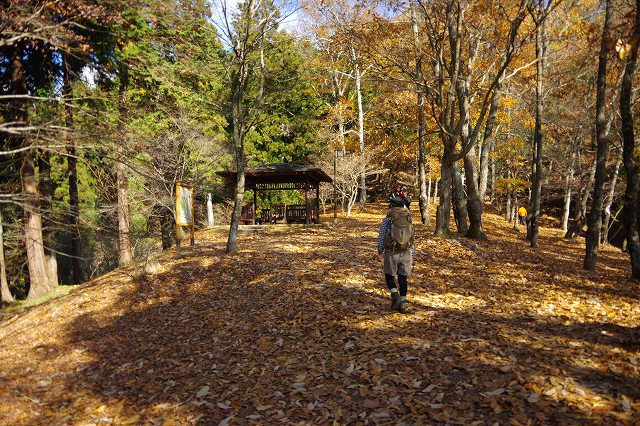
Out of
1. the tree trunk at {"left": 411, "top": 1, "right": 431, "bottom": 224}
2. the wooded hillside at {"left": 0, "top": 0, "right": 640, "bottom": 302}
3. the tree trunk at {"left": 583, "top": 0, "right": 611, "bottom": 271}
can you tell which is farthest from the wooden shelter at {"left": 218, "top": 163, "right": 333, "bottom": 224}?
the tree trunk at {"left": 583, "top": 0, "right": 611, "bottom": 271}

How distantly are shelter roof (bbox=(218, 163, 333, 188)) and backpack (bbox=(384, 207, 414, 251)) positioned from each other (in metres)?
12.0

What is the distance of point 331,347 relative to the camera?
5.38 m

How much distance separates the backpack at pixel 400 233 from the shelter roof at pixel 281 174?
12.0 meters

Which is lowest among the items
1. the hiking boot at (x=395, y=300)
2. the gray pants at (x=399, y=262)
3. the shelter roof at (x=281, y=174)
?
the hiking boot at (x=395, y=300)

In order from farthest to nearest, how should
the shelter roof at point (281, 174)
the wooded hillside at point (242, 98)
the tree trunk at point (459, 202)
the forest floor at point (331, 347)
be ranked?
the shelter roof at point (281, 174)
the tree trunk at point (459, 202)
the wooded hillside at point (242, 98)
the forest floor at point (331, 347)

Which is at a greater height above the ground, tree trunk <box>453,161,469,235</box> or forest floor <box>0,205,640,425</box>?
tree trunk <box>453,161,469,235</box>

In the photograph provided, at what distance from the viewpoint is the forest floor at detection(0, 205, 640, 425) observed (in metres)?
3.94

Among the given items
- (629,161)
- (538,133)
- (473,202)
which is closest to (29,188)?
(473,202)

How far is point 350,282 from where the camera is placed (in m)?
8.02

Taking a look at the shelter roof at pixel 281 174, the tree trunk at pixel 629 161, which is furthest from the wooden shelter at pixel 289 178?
the tree trunk at pixel 629 161

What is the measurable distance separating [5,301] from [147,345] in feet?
34.1

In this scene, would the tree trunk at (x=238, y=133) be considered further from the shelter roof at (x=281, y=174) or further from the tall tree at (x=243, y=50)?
the shelter roof at (x=281, y=174)

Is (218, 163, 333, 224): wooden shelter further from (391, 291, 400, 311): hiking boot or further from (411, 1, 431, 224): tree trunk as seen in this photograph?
(391, 291, 400, 311): hiking boot

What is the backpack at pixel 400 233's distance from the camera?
5.86 metres
